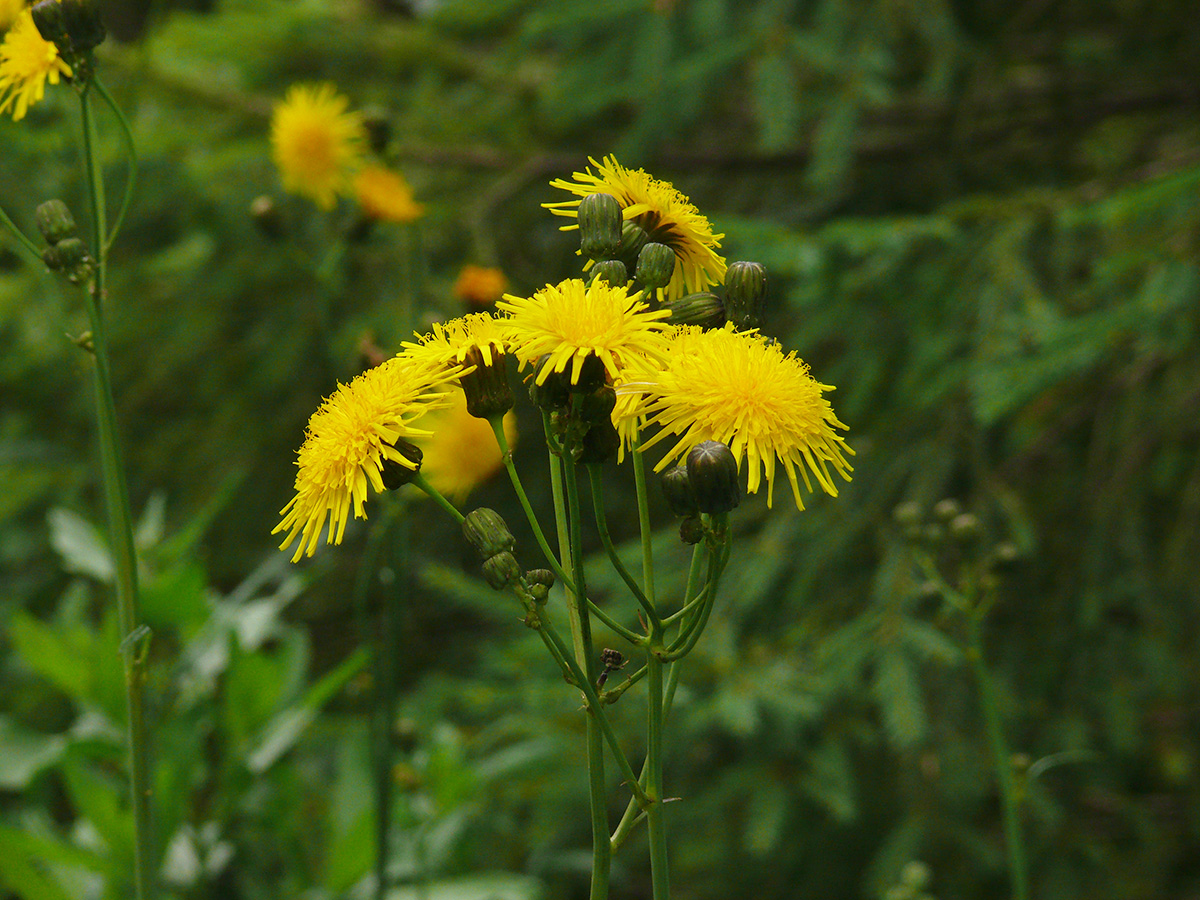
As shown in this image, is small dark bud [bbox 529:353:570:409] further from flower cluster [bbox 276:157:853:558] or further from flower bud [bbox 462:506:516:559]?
flower bud [bbox 462:506:516:559]

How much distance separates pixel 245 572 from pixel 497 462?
7.74 ft

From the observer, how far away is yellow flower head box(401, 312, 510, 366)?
1.02 metres

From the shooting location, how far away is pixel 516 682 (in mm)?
3318

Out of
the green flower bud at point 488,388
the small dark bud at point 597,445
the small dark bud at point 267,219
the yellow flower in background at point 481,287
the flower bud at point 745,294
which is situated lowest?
the small dark bud at point 597,445

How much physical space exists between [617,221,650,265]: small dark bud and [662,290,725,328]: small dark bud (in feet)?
0.24

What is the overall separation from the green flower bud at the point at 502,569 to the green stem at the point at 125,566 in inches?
18.8

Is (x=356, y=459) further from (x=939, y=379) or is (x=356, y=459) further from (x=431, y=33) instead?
(x=431, y=33)

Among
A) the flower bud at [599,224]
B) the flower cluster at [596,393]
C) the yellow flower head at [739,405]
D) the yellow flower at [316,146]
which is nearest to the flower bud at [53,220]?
the flower cluster at [596,393]

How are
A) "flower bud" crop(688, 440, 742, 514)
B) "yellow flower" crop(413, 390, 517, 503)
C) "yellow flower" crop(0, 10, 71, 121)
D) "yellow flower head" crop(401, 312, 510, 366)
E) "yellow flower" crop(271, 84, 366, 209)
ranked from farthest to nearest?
"yellow flower" crop(271, 84, 366, 209) → "yellow flower" crop(413, 390, 517, 503) → "yellow flower" crop(0, 10, 71, 121) → "yellow flower head" crop(401, 312, 510, 366) → "flower bud" crop(688, 440, 742, 514)

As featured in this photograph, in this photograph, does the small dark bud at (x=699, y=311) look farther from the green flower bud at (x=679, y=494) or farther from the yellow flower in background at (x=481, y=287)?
the yellow flower in background at (x=481, y=287)

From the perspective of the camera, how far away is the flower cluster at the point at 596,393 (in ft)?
3.14

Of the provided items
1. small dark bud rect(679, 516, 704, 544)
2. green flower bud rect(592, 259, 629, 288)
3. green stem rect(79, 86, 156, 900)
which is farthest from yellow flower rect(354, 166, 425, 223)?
small dark bud rect(679, 516, 704, 544)

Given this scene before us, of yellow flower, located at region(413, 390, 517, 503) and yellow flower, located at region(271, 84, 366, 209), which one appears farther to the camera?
yellow flower, located at region(271, 84, 366, 209)

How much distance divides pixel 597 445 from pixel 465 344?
16cm
